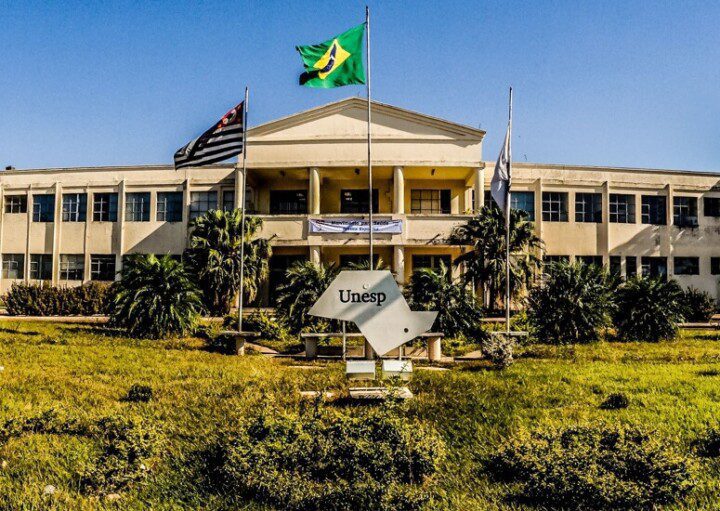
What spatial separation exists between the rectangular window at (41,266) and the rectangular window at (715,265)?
37.7 meters

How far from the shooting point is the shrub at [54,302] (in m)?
24.5

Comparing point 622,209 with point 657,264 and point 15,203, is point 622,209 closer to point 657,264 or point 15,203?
point 657,264

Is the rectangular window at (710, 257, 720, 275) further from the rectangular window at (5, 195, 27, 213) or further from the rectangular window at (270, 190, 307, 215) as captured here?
the rectangular window at (5, 195, 27, 213)

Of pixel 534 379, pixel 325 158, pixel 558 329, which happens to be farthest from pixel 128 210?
pixel 534 379

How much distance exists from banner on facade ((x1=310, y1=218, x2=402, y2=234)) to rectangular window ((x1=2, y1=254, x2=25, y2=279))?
60.0ft

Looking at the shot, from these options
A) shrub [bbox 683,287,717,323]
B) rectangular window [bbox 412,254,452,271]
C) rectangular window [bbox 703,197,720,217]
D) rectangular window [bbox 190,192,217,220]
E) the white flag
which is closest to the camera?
the white flag

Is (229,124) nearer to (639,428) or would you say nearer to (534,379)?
(534,379)

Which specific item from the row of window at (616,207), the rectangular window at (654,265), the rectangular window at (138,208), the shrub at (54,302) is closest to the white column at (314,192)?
the row of window at (616,207)

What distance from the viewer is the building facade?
27453 mm

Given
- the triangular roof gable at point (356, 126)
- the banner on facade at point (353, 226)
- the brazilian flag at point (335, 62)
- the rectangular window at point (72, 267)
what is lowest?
the rectangular window at point (72, 267)

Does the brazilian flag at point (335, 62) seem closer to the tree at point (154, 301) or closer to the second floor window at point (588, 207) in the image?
the tree at point (154, 301)

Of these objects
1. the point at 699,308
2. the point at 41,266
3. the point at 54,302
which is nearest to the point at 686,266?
the point at 699,308

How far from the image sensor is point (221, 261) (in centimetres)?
2409

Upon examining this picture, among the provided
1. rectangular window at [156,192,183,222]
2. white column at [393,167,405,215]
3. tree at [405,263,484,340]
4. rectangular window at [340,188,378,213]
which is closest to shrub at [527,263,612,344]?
tree at [405,263,484,340]
